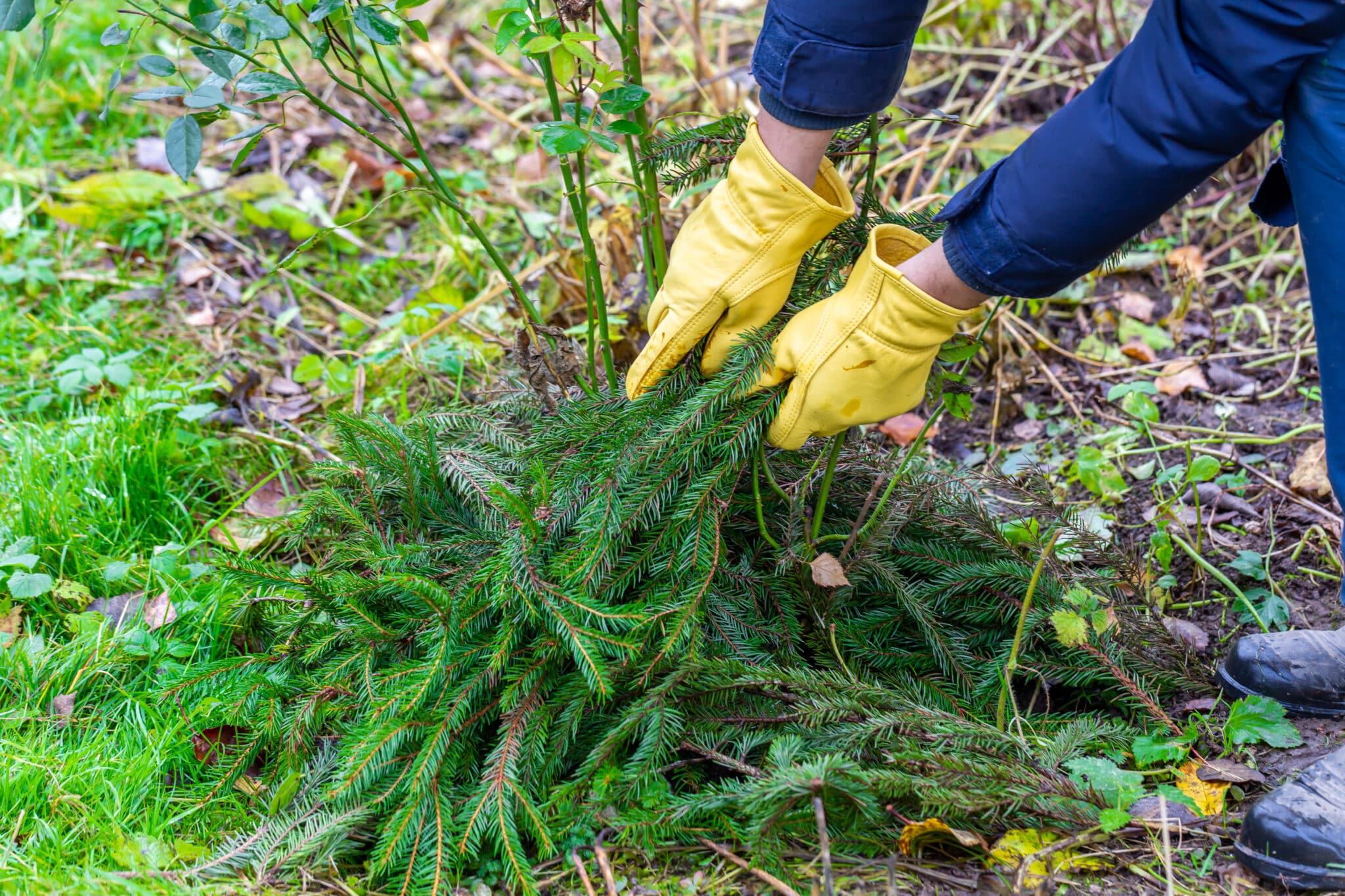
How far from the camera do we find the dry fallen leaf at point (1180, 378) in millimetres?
2611

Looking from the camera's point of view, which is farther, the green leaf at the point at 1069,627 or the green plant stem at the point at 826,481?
the green plant stem at the point at 826,481

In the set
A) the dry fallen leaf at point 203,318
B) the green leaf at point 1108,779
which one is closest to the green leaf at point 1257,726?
the green leaf at point 1108,779

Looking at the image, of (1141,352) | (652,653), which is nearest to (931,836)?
(652,653)

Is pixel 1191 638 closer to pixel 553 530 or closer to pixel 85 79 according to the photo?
pixel 553 530

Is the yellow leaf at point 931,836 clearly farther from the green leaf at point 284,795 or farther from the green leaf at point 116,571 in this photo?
the green leaf at point 116,571

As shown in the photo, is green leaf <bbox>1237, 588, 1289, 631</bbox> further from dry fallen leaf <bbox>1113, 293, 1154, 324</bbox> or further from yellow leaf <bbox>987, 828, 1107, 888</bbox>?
dry fallen leaf <bbox>1113, 293, 1154, 324</bbox>

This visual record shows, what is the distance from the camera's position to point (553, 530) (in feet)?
5.16

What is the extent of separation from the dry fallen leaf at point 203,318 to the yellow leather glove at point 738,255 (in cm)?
185

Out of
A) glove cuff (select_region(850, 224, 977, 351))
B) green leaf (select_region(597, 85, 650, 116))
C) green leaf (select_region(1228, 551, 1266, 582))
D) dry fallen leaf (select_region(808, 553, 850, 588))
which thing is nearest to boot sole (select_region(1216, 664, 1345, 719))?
green leaf (select_region(1228, 551, 1266, 582))

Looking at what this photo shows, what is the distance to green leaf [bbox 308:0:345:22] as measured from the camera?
137 centimetres

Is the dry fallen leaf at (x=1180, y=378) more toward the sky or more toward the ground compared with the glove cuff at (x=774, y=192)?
more toward the ground

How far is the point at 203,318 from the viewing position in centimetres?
288

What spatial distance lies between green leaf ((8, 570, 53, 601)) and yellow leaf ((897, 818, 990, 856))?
1.72 meters

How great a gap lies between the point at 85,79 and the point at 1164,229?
4.11 metres
